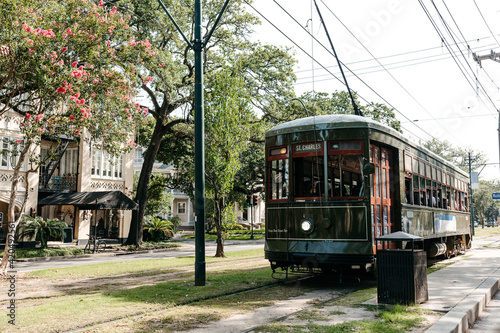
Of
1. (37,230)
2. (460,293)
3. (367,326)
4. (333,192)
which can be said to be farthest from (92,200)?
(367,326)

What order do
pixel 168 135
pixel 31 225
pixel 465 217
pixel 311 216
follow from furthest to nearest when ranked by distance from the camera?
1. pixel 168 135
2. pixel 31 225
3. pixel 465 217
4. pixel 311 216

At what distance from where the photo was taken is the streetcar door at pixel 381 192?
10.1 m

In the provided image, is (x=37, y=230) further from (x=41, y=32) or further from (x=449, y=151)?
(x=449, y=151)

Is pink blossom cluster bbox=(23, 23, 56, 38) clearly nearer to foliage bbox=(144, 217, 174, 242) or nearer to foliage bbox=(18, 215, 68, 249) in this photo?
foliage bbox=(18, 215, 68, 249)

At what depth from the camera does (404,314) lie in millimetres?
7078

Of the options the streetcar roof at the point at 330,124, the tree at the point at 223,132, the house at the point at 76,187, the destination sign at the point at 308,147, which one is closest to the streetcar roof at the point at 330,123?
the streetcar roof at the point at 330,124

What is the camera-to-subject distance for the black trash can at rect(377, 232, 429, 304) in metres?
7.78

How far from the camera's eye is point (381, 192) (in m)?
10.6

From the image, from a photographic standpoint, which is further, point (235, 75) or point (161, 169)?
point (161, 169)

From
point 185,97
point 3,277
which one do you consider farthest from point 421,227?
point 185,97

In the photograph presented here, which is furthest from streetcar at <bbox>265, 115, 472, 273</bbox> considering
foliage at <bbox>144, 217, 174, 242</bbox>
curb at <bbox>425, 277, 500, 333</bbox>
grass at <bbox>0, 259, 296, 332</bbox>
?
foliage at <bbox>144, 217, 174, 242</bbox>

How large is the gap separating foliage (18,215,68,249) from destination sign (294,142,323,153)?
54.8ft

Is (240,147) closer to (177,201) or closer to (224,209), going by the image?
(224,209)

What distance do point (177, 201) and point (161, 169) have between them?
499 centimetres
